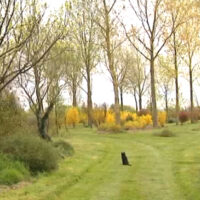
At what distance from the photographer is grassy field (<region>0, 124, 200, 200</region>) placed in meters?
10.6

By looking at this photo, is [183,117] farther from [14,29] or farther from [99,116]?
[14,29]

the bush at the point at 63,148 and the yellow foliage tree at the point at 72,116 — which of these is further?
the yellow foliage tree at the point at 72,116

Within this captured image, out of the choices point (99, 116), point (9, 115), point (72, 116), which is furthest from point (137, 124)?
point (9, 115)

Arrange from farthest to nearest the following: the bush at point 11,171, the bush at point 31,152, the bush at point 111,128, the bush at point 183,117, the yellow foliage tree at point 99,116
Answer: the bush at point 183,117 → the yellow foliage tree at point 99,116 → the bush at point 111,128 → the bush at point 31,152 → the bush at point 11,171

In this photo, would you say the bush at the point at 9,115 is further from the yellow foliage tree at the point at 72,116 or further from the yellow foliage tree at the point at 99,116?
the yellow foliage tree at the point at 72,116

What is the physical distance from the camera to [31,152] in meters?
13.7

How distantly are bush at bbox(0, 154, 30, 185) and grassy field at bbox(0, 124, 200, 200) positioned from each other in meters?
0.45

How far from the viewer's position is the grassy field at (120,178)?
10555 mm

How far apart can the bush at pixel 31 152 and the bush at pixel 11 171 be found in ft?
1.57

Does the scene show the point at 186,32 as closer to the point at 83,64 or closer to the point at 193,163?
the point at 83,64

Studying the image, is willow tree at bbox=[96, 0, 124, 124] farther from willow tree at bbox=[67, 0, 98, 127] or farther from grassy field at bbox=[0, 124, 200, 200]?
grassy field at bbox=[0, 124, 200, 200]

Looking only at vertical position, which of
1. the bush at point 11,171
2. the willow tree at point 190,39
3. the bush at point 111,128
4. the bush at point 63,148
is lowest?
the bush at point 11,171

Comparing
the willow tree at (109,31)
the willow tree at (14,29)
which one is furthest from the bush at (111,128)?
the willow tree at (14,29)

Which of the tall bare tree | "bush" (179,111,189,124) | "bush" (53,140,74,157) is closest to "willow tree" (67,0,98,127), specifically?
the tall bare tree
